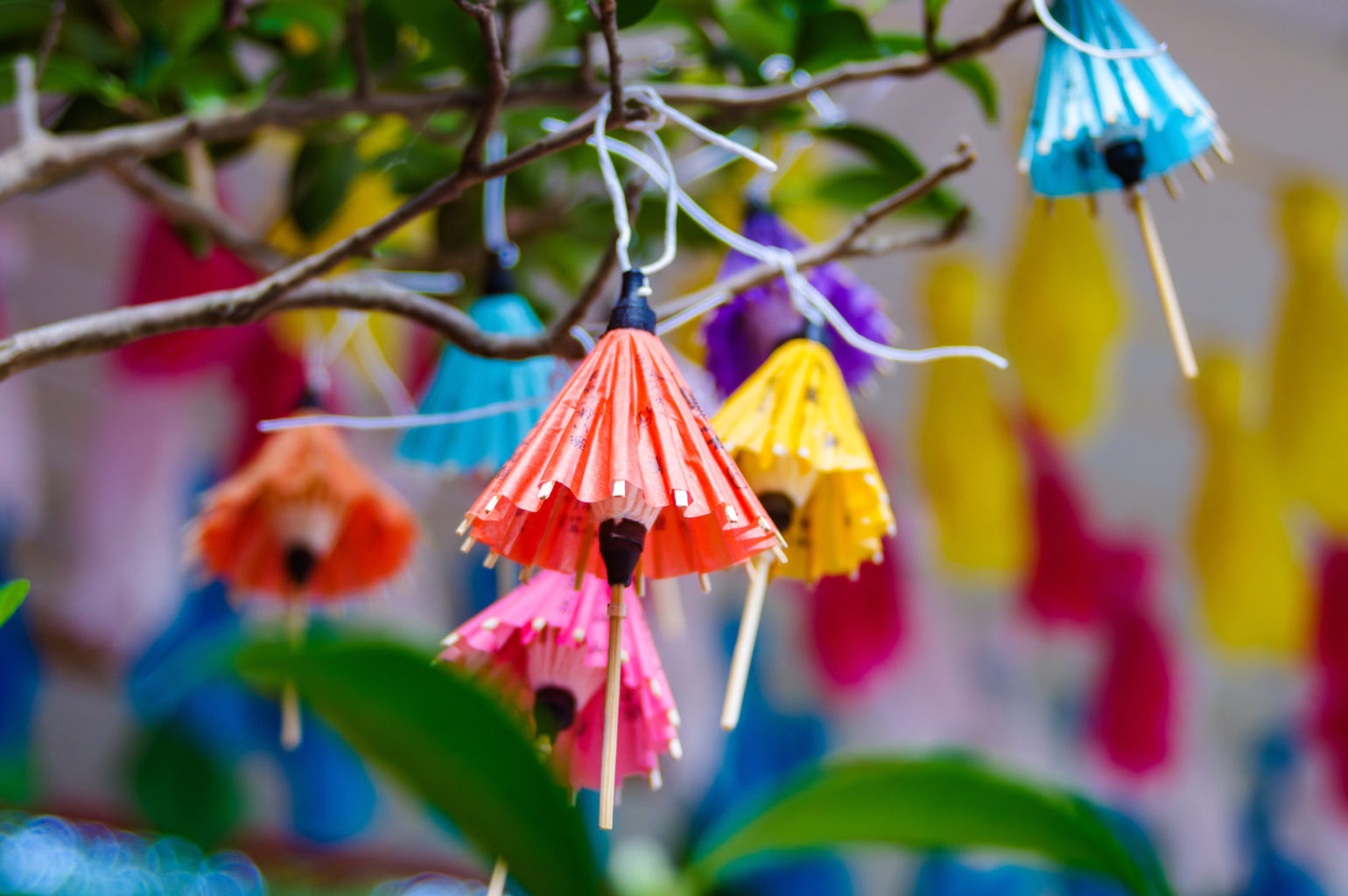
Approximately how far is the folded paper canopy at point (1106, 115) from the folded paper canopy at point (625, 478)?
0.17 m

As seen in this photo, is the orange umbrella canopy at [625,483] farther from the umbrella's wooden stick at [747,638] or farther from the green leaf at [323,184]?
the green leaf at [323,184]

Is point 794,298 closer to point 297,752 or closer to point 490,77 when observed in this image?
point 490,77

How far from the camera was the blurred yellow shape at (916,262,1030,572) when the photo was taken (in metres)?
1.05

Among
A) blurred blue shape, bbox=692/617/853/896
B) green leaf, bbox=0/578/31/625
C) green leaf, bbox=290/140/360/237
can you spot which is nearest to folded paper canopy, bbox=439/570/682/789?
green leaf, bbox=0/578/31/625

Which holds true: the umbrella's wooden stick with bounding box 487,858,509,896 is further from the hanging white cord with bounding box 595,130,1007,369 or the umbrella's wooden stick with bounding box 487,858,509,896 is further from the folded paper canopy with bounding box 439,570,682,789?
the hanging white cord with bounding box 595,130,1007,369

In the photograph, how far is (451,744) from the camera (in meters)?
0.26

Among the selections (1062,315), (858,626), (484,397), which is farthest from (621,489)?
(858,626)

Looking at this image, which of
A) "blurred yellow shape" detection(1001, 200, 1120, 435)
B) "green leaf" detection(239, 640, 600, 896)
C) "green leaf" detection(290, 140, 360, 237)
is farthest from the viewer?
"blurred yellow shape" detection(1001, 200, 1120, 435)

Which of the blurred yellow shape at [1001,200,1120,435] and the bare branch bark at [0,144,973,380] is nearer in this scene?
the bare branch bark at [0,144,973,380]

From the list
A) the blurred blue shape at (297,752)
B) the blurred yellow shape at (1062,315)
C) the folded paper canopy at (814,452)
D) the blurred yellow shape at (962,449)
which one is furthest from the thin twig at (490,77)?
the blurred blue shape at (297,752)

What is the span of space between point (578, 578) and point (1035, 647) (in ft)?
5.11

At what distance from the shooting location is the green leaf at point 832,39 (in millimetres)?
478

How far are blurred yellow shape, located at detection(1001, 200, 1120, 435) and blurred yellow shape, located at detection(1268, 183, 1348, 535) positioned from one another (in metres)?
0.19

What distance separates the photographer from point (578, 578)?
32 cm
